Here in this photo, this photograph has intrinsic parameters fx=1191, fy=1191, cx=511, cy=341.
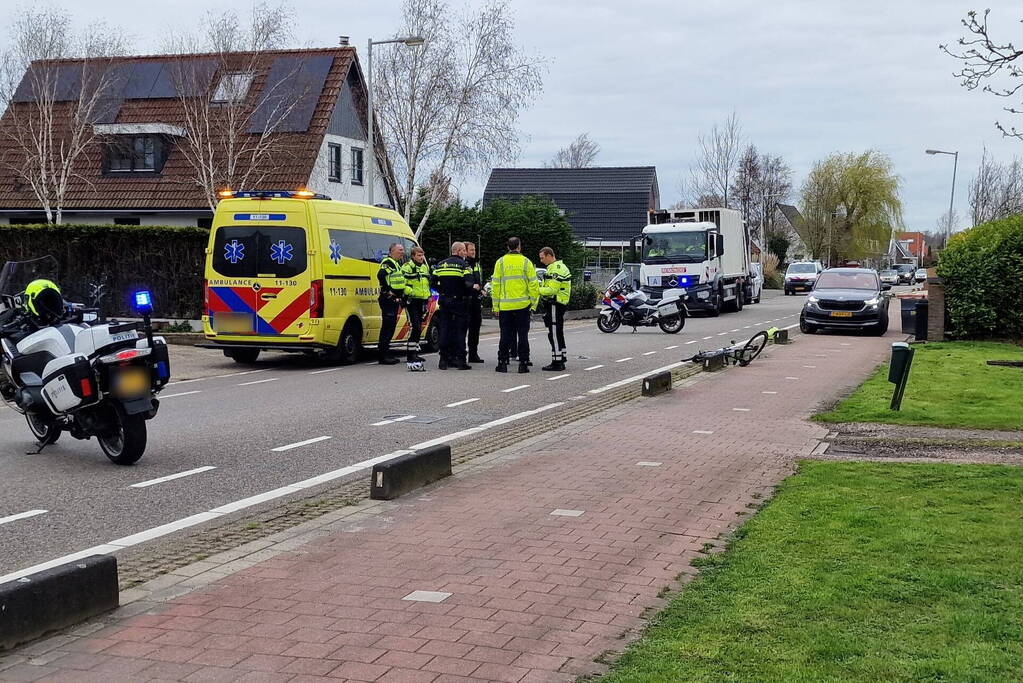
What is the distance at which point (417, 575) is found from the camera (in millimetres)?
5965

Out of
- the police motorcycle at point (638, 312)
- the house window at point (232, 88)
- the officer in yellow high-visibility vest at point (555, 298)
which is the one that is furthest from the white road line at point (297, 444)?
the house window at point (232, 88)

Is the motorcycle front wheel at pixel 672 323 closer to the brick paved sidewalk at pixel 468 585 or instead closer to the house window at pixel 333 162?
the house window at pixel 333 162

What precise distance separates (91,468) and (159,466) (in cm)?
51

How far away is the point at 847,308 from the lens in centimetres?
2722

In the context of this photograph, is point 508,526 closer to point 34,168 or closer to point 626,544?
point 626,544

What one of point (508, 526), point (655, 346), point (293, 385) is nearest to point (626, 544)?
point (508, 526)

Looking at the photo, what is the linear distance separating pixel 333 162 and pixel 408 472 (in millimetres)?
33711

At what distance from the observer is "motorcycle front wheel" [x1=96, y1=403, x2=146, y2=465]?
364 inches

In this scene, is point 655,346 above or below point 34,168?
below

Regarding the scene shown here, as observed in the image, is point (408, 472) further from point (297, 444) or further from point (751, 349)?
point (751, 349)

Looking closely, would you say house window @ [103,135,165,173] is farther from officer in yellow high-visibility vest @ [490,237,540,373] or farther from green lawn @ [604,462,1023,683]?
green lawn @ [604,462,1023,683]

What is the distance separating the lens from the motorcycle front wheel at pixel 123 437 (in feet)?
30.3

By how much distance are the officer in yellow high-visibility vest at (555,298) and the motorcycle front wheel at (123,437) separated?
8.80m

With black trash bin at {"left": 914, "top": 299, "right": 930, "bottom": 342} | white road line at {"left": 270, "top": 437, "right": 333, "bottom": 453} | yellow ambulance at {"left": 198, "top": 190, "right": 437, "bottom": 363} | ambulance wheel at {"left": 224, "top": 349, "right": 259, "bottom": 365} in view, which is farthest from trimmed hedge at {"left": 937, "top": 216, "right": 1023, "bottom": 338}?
white road line at {"left": 270, "top": 437, "right": 333, "bottom": 453}
